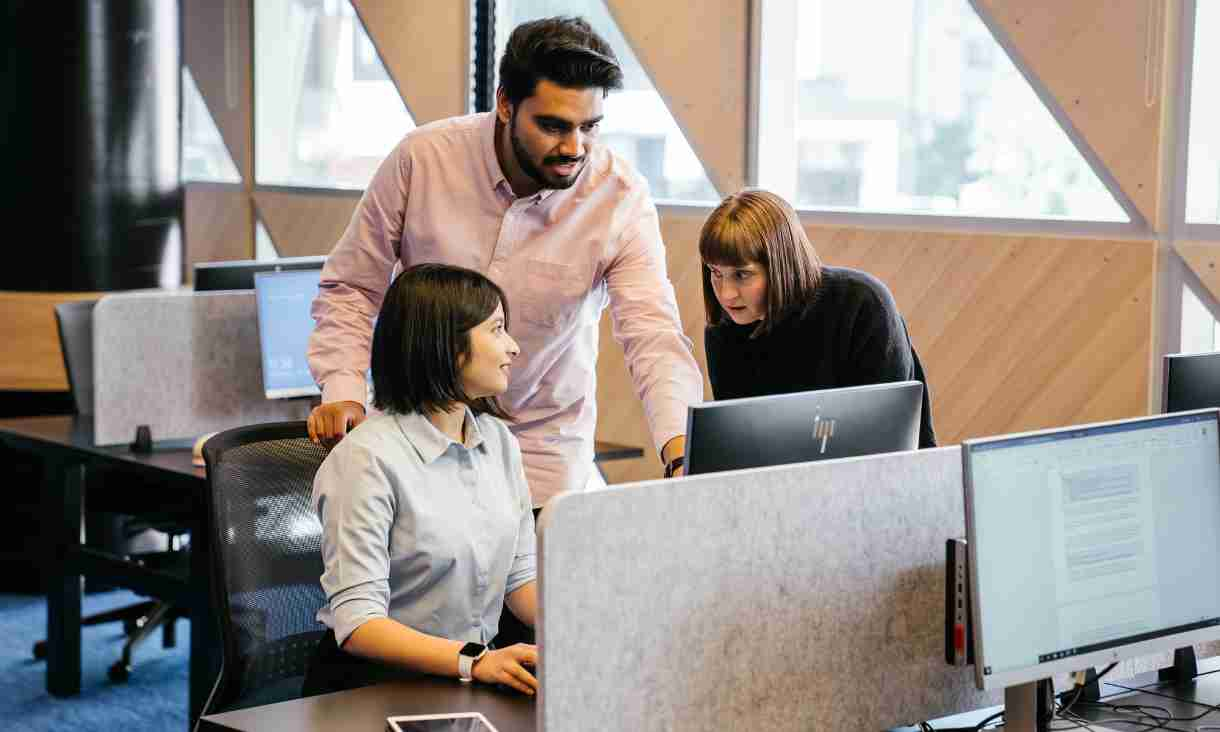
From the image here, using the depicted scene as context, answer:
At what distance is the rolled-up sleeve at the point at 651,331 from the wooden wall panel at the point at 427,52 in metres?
3.36

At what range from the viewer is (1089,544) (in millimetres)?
1901

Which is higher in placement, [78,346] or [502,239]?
[502,239]

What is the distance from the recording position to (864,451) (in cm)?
219

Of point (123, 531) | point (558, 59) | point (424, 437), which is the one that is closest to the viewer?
point (424, 437)

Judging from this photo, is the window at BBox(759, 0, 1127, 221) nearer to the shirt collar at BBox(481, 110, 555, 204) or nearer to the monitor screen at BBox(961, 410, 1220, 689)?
the shirt collar at BBox(481, 110, 555, 204)

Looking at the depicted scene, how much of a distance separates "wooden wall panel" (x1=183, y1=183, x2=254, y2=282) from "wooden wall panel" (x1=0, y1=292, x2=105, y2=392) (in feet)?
6.98

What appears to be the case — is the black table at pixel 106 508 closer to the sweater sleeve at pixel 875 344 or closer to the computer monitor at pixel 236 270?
the computer monitor at pixel 236 270

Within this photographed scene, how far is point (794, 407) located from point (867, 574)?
0.93ft

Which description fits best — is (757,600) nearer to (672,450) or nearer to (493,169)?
(672,450)

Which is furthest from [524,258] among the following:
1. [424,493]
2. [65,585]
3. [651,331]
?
[65,585]

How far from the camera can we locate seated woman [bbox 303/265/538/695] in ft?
7.14

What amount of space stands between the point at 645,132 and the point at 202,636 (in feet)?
8.14

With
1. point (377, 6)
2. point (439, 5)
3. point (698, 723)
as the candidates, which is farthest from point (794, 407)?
point (377, 6)

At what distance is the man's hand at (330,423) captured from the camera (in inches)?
100
